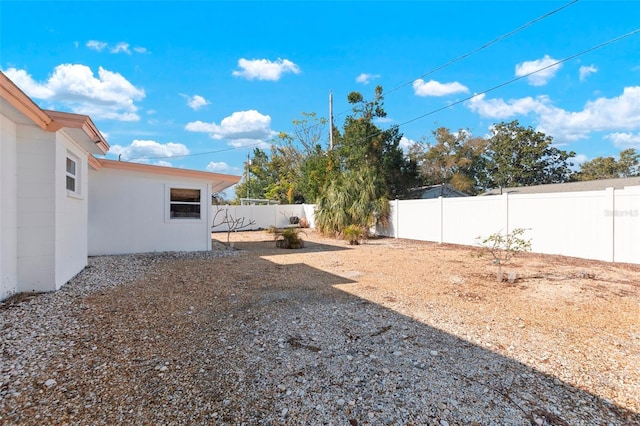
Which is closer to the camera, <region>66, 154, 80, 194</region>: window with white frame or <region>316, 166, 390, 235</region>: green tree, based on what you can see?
<region>66, 154, 80, 194</region>: window with white frame

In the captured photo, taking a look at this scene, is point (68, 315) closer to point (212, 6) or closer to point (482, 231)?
point (212, 6)

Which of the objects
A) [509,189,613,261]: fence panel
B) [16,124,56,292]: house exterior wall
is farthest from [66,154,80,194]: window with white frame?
[509,189,613,261]: fence panel

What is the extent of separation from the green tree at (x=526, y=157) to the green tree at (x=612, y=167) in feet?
7.99

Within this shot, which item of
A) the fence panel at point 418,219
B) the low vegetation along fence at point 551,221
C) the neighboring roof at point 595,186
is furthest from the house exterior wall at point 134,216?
the neighboring roof at point 595,186

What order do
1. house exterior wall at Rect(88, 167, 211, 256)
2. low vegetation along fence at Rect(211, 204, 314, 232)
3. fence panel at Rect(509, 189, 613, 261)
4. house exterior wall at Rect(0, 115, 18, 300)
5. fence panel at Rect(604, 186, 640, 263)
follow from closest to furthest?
house exterior wall at Rect(0, 115, 18, 300)
fence panel at Rect(604, 186, 640, 263)
fence panel at Rect(509, 189, 613, 261)
house exterior wall at Rect(88, 167, 211, 256)
low vegetation along fence at Rect(211, 204, 314, 232)

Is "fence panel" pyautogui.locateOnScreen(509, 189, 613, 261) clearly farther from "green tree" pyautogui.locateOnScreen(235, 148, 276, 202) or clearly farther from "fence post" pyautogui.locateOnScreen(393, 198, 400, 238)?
"green tree" pyautogui.locateOnScreen(235, 148, 276, 202)

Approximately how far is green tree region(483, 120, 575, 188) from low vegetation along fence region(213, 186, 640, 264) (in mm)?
20294

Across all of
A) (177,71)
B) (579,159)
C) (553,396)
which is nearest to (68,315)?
(553,396)

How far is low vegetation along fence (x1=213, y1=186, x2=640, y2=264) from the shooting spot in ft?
24.0

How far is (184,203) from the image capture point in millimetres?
9688

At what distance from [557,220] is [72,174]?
36.7 ft

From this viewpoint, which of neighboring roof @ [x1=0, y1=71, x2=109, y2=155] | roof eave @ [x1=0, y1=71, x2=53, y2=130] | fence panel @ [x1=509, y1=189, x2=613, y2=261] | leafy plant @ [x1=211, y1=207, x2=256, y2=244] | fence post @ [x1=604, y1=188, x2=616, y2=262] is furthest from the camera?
leafy plant @ [x1=211, y1=207, x2=256, y2=244]

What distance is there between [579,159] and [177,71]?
35.0 meters

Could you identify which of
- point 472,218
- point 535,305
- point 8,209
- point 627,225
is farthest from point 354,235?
point 8,209
